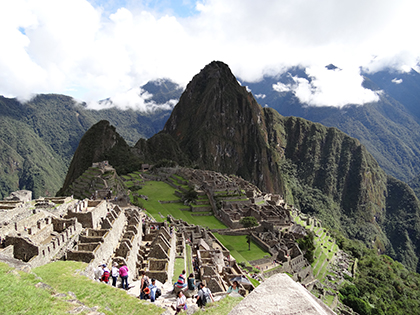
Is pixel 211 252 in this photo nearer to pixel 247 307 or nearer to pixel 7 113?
pixel 247 307

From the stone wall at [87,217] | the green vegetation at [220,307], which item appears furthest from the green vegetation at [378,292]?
the stone wall at [87,217]

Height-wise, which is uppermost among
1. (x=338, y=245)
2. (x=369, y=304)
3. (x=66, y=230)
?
(x=66, y=230)

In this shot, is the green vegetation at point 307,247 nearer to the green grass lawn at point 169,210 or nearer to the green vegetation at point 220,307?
the green grass lawn at point 169,210

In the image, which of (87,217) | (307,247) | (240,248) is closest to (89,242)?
(87,217)

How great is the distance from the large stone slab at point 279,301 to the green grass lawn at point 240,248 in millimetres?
32408

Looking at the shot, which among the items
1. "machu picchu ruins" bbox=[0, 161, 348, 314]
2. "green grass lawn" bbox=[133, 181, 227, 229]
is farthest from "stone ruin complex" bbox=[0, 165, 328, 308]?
"green grass lawn" bbox=[133, 181, 227, 229]

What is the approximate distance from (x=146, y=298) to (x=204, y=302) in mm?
2835

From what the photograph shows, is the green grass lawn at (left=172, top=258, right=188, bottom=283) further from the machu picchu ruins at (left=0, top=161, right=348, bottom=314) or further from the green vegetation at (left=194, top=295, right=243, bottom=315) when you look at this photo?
the green vegetation at (left=194, top=295, right=243, bottom=315)

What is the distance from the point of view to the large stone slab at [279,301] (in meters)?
3.93

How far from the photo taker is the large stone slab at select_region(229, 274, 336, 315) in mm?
3926

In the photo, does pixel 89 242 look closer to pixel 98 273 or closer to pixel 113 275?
pixel 98 273

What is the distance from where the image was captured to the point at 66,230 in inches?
672

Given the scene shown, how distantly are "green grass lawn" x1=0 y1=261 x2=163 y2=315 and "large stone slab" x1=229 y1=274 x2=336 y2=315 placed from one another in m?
6.61

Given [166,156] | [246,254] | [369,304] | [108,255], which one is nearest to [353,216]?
[166,156]
